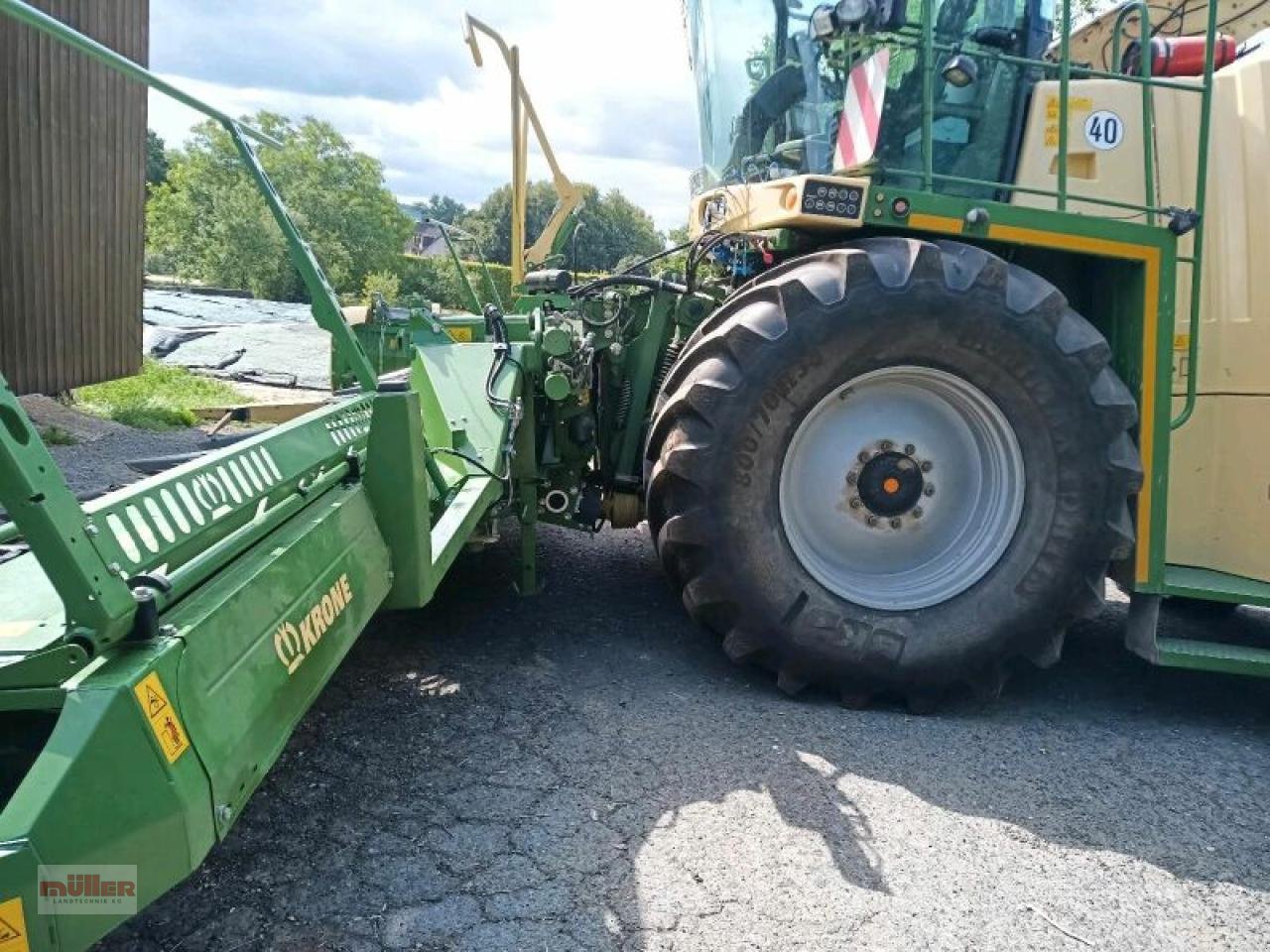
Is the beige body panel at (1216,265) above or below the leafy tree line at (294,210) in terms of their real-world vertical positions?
below

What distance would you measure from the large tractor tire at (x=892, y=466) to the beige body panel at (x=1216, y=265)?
0.56 m

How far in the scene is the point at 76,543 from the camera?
1468 mm

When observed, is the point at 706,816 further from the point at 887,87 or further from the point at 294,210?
the point at 294,210

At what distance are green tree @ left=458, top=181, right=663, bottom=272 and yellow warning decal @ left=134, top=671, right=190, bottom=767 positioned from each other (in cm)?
411

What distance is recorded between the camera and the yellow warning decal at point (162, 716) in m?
1.46

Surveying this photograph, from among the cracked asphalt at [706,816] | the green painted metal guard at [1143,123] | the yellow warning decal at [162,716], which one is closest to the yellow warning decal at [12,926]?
the yellow warning decal at [162,716]

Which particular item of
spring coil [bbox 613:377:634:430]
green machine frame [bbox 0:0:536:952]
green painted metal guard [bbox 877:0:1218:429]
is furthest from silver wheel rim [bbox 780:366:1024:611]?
green machine frame [bbox 0:0:536:952]

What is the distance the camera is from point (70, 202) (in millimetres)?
7961

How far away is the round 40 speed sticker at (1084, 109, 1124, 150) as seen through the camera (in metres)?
3.48

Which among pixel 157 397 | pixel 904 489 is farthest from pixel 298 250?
pixel 157 397

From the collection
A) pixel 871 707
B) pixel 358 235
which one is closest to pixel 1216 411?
pixel 871 707

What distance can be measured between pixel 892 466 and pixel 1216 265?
144 cm

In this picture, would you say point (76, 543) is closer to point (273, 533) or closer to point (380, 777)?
point (273, 533)

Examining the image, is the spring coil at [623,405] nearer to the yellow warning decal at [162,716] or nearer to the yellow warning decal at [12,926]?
the yellow warning decal at [162,716]
